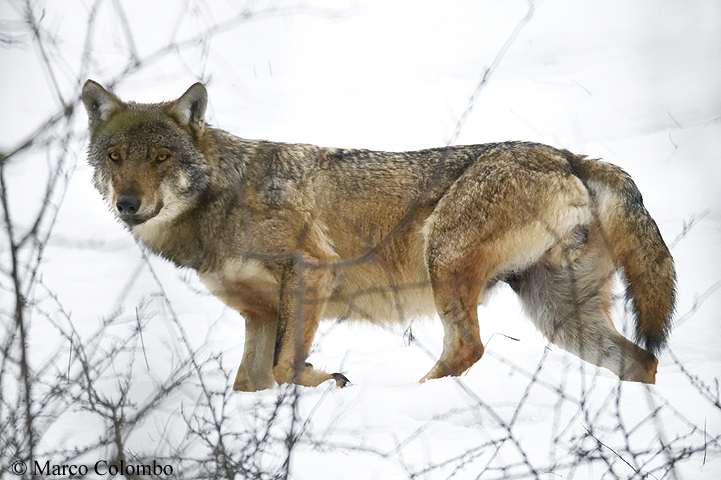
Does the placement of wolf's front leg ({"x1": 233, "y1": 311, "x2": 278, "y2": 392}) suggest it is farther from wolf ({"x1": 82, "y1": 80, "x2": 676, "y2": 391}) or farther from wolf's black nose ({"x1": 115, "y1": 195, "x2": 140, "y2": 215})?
wolf's black nose ({"x1": 115, "y1": 195, "x2": 140, "y2": 215})

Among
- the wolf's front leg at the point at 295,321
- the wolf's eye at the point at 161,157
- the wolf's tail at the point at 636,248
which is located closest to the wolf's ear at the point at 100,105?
the wolf's eye at the point at 161,157

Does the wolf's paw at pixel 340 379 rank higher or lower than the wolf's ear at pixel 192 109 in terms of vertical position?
lower

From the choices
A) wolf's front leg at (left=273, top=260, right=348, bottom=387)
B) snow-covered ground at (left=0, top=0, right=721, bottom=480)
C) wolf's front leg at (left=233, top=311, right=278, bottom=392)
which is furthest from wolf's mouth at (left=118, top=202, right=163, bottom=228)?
wolf's front leg at (left=233, top=311, right=278, bottom=392)

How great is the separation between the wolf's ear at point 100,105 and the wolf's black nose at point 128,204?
706 mm

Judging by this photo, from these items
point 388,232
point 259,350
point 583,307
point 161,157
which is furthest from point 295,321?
point 583,307

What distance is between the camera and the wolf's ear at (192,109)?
4469 mm

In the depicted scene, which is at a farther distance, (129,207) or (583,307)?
(583,307)

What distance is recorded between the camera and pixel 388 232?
183 inches

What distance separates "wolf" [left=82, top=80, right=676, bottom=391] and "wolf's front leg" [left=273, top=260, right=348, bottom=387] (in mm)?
11

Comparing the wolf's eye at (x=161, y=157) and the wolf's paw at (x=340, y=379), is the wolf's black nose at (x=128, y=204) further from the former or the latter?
the wolf's paw at (x=340, y=379)

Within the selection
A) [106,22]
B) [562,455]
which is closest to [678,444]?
[562,455]

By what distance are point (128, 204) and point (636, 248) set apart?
10.6ft

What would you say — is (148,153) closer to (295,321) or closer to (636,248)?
(295,321)

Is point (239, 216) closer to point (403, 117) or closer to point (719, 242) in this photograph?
point (719, 242)
